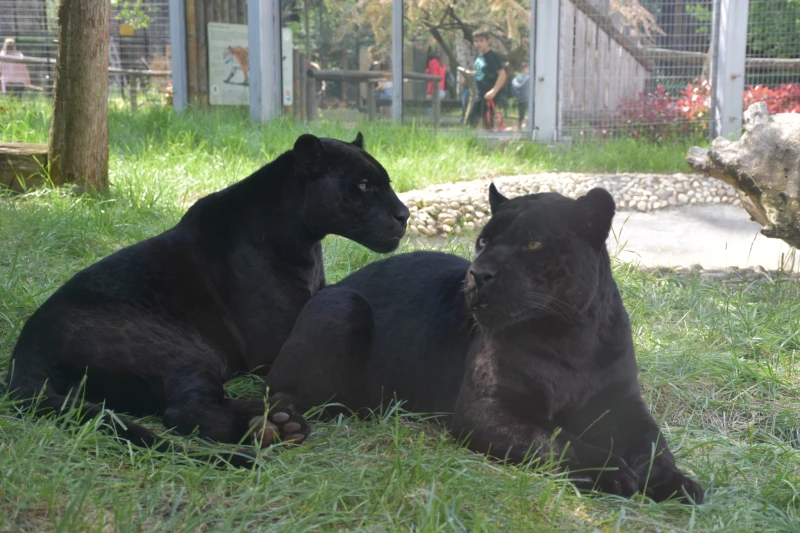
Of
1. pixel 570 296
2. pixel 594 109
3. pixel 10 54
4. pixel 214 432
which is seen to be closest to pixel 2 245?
pixel 214 432

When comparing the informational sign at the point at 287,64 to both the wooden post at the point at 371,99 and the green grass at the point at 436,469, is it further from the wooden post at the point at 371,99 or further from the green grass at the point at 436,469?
the green grass at the point at 436,469

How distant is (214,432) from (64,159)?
4648 millimetres

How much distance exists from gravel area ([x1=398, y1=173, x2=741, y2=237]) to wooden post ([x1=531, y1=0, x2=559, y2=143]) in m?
2.26

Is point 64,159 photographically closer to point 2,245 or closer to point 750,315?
point 2,245

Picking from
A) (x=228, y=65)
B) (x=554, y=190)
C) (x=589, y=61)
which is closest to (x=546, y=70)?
(x=589, y=61)

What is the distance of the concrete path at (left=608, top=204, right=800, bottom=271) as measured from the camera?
7.11m

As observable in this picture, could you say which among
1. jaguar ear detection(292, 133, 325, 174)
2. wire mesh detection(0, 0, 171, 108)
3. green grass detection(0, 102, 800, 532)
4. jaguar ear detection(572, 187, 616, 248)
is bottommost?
green grass detection(0, 102, 800, 532)

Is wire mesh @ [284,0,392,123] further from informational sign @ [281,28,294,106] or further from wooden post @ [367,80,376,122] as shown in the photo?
informational sign @ [281,28,294,106]

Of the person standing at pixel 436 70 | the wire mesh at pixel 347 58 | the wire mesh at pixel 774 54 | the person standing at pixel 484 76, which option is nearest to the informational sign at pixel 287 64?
the wire mesh at pixel 347 58

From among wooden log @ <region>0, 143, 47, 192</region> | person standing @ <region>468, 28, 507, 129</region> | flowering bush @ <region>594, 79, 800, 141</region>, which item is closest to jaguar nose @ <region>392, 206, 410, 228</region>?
wooden log @ <region>0, 143, 47, 192</region>

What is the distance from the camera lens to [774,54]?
12734mm

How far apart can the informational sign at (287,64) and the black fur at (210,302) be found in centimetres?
944

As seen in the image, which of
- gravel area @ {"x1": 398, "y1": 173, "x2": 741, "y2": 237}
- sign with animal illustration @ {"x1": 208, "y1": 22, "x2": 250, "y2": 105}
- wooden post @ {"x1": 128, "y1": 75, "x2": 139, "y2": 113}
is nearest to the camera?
gravel area @ {"x1": 398, "y1": 173, "x2": 741, "y2": 237}

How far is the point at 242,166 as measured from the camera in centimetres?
839
